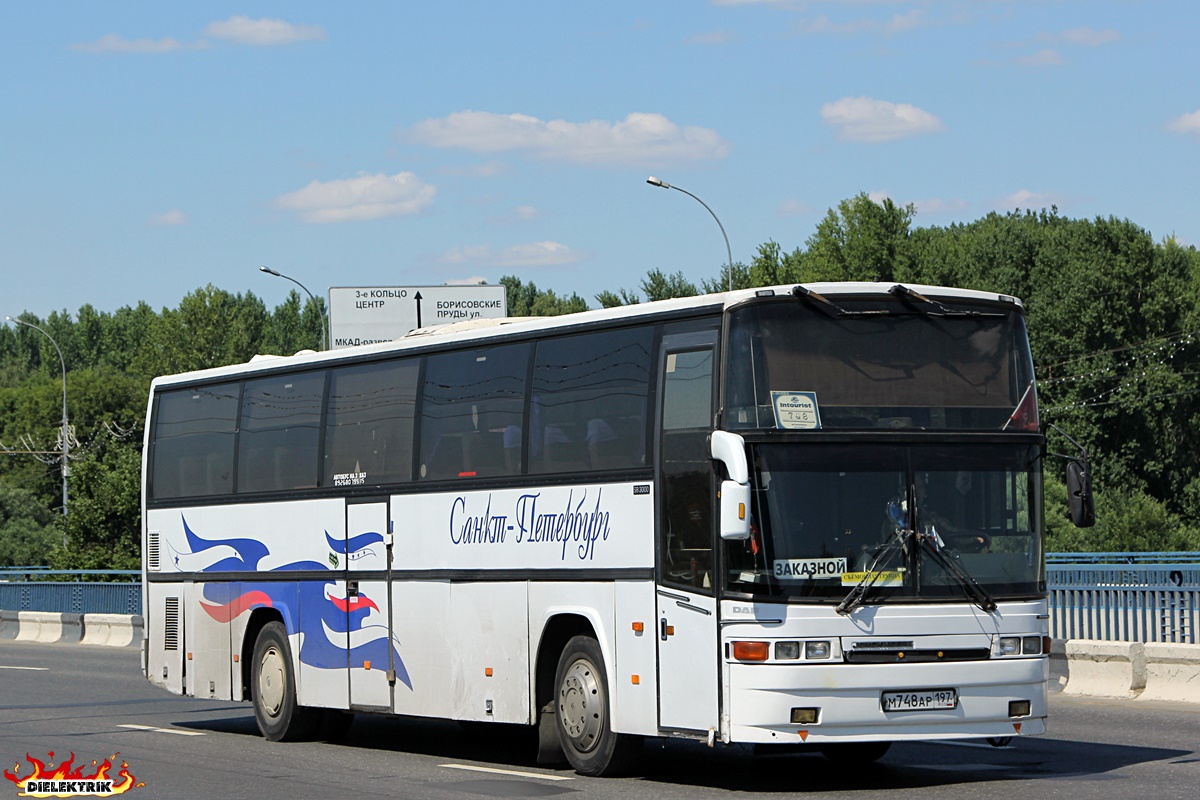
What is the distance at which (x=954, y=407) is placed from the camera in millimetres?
11758

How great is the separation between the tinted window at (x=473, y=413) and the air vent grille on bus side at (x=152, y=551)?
513 cm

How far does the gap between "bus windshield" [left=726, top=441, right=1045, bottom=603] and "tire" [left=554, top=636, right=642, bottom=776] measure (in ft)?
5.79

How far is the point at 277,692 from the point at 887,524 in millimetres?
7425

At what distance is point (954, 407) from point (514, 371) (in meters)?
3.66

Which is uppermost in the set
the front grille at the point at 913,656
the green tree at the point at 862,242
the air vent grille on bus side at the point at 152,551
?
the green tree at the point at 862,242

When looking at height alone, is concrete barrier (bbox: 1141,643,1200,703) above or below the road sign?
below

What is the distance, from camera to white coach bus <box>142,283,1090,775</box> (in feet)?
36.7

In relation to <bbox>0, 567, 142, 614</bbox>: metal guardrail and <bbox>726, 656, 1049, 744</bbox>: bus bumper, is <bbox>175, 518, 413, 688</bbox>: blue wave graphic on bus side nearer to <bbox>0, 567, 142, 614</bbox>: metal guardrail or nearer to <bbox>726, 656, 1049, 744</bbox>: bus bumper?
<bbox>726, 656, 1049, 744</bbox>: bus bumper

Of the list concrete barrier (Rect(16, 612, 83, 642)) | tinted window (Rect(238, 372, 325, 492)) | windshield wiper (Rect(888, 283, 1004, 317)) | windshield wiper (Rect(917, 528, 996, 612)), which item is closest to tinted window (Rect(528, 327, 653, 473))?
windshield wiper (Rect(888, 283, 1004, 317))

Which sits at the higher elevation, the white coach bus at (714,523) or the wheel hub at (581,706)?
the white coach bus at (714,523)

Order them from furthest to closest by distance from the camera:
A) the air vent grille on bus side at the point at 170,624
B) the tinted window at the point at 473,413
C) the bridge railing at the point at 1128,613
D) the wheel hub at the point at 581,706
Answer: the bridge railing at the point at 1128,613 → the air vent grille on bus side at the point at 170,624 → the tinted window at the point at 473,413 → the wheel hub at the point at 581,706

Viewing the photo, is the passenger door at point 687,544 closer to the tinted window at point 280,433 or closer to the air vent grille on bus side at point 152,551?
the tinted window at point 280,433

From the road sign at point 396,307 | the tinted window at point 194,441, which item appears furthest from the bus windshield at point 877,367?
the road sign at point 396,307

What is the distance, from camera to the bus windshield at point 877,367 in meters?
11.4
